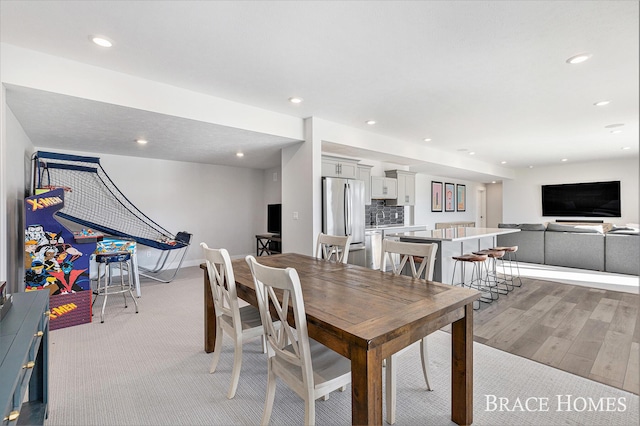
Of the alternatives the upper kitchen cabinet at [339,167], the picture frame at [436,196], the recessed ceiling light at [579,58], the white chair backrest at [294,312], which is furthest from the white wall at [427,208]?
the white chair backrest at [294,312]

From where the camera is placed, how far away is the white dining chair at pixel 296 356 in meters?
1.25

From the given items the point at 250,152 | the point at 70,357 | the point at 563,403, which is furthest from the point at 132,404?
the point at 250,152

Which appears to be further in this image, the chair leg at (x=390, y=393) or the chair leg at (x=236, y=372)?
the chair leg at (x=236, y=372)

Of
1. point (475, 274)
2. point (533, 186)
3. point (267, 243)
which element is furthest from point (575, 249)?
point (267, 243)

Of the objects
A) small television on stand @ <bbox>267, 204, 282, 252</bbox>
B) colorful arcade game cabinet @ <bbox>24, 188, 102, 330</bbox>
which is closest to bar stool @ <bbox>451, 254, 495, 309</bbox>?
small television on stand @ <bbox>267, 204, 282, 252</bbox>

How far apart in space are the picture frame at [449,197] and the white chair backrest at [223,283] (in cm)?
793

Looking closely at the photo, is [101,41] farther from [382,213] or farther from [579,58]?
[382,213]

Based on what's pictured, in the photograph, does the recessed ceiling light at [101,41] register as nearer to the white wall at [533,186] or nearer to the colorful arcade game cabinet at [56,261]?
the colorful arcade game cabinet at [56,261]

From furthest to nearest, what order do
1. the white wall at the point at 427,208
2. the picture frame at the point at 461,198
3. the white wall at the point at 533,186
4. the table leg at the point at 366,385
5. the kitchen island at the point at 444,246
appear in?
the picture frame at the point at 461,198 < the white wall at the point at 427,208 < the white wall at the point at 533,186 < the kitchen island at the point at 444,246 < the table leg at the point at 366,385

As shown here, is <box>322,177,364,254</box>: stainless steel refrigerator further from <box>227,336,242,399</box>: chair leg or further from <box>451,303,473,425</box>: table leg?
<box>451,303,473,425</box>: table leg

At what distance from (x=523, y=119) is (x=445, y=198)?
4.79 m

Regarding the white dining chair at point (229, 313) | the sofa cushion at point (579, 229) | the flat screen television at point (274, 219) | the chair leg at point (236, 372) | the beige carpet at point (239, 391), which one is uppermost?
the flat screen television at point (274, 219)

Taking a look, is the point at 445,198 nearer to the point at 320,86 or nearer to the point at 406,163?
the point at 406,163

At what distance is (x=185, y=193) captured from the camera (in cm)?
606
